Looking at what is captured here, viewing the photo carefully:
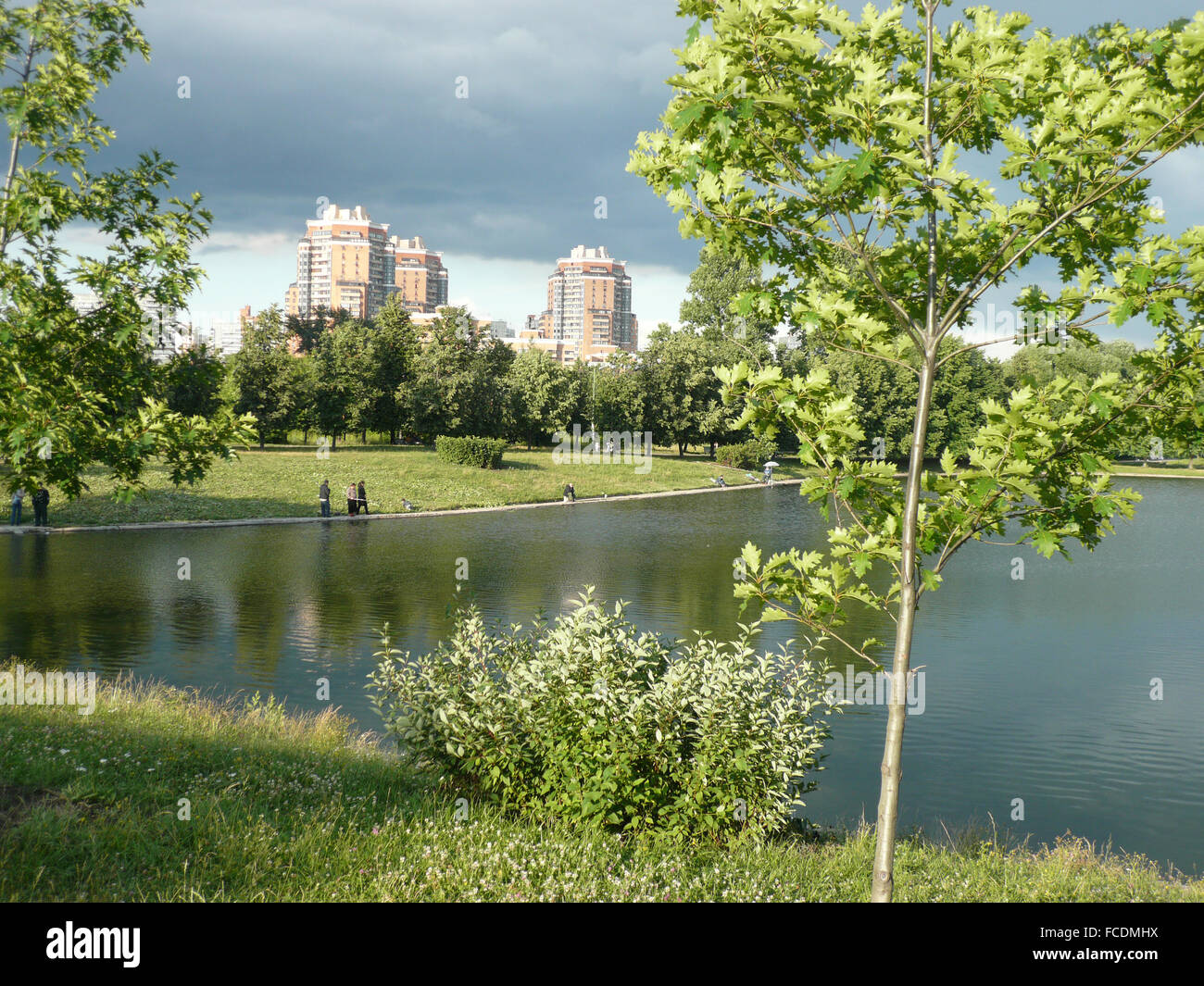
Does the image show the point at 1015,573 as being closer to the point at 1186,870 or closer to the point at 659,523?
the point at 659,523

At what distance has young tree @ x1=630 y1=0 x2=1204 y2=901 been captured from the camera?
409 cm

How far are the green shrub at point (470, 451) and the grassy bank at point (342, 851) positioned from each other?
4172 centimetres

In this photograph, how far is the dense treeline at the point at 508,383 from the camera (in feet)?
180

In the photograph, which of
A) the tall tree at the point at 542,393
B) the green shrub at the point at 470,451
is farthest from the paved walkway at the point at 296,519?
the tall tree at the point at 542,393

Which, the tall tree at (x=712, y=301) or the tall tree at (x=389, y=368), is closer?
the tall tree at (x=389, y=368)

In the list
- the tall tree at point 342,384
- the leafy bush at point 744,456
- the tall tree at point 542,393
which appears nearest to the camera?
the tall tree at point 342,384

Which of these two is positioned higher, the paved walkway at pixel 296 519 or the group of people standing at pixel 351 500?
the group of people standing at pixel 351 500

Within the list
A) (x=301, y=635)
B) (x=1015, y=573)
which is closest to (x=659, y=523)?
(x=1015, y=573)

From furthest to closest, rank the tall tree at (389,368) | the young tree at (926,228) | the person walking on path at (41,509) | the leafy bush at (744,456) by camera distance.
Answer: the leafy bush at (744,456), the tall tree at (389,368), the person walking on path at (41,509), the young tree at (926,228)

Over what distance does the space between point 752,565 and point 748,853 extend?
3069 mm

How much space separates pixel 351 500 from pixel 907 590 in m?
33.6

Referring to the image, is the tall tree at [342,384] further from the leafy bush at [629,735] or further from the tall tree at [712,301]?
the leafy bush at [629,735]

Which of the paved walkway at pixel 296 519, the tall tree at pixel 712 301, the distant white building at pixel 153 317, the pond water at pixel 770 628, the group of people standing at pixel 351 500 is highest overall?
the tall tree at pixel 712 301

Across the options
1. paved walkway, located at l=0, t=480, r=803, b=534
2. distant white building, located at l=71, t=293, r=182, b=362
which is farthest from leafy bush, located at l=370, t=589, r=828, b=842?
paved walkway, located at l=0, t=480, r=803, b=534
